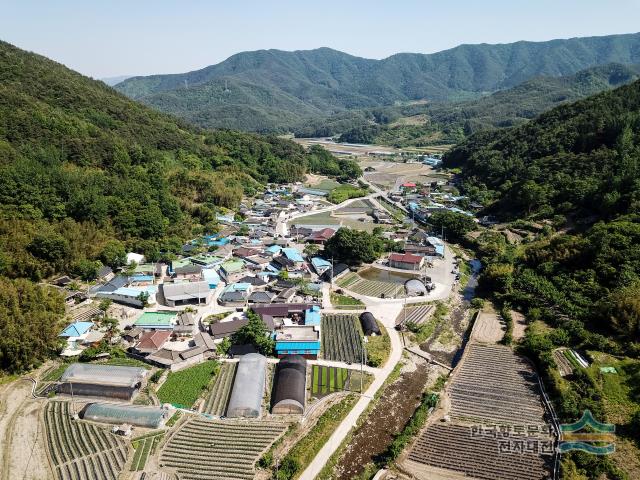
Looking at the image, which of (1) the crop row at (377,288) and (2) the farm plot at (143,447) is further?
(1) the crop row at (377,288)

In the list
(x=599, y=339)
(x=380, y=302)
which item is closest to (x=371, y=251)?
(x=380, y=302)

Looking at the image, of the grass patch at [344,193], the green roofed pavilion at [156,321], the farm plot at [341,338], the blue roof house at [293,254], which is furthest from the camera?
the grass patch at [344,193]

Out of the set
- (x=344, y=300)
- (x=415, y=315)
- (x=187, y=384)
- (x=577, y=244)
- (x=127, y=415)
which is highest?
(x=577, y=244)

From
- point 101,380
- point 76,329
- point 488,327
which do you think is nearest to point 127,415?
point 101,380

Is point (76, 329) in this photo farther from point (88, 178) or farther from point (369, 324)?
point (88, 178)

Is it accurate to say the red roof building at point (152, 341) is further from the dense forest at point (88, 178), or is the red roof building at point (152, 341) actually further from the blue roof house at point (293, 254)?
the blue roof house at point (293, 254)

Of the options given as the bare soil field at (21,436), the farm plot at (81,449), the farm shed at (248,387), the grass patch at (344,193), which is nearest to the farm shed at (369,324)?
the farm shed at (248,387)
